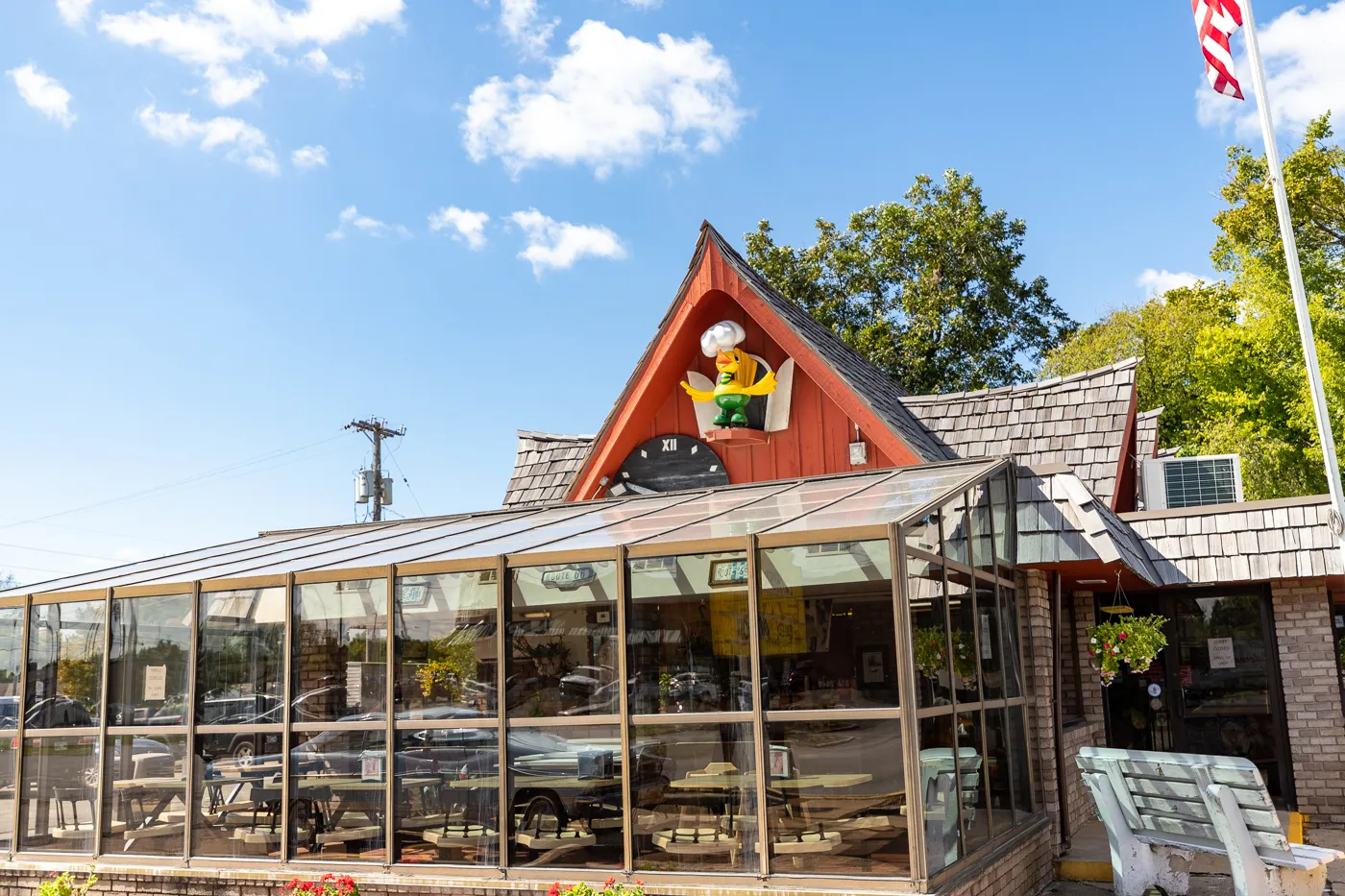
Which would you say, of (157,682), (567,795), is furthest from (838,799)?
(157,682)

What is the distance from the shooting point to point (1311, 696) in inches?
396

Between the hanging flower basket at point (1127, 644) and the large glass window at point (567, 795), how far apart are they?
15.2ft

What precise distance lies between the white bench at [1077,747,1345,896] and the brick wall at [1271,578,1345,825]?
2961 mm

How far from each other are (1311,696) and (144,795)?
9844 mm

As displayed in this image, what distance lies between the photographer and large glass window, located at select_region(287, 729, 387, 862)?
7.20 m

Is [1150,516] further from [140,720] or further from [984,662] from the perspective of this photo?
[140,720]

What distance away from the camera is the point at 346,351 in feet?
102

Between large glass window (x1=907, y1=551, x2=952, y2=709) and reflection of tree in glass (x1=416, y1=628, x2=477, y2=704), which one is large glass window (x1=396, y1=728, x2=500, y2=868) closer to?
reflection of tree in glass (x1=416, y1=628, x2=477, y2=704)

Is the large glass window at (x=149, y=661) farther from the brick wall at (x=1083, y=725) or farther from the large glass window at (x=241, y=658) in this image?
the brick wall at (x=1083, y=725)

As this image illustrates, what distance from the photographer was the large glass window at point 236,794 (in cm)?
756

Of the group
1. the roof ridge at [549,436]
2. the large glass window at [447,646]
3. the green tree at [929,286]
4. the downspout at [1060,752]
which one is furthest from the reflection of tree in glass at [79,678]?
the green tree at [929,286]

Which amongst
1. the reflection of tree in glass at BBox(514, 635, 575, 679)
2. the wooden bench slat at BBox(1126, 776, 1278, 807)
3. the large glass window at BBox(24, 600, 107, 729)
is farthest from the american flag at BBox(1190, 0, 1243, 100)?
the large glass window at BBox(24, 600, 107, 729)

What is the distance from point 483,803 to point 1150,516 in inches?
261

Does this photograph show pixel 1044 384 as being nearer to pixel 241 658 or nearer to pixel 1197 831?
pixel 1197 831
